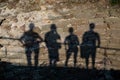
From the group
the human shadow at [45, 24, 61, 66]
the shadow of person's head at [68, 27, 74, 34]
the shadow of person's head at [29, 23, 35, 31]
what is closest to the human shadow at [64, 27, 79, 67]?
the shadow of person's head at [68, 27, 74, 34]

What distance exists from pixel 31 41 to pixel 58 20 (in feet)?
5.13

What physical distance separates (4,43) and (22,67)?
155cm

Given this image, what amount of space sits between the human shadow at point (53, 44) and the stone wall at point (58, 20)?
0.56ft

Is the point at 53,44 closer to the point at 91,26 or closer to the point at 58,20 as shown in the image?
the point at 58,20

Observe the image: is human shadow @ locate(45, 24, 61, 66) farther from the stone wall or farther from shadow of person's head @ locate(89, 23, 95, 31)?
shadow of person's head @ locate(89, 23, 95, 31)

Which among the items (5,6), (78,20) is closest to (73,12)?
(78,20)

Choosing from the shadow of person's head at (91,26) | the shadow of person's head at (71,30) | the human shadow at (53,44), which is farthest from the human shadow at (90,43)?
the human shadow at (53,44)

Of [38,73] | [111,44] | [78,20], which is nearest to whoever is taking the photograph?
[38,73]

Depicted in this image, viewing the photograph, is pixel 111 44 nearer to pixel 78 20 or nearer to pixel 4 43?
pixel 78 20

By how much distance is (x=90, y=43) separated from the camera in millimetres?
11688

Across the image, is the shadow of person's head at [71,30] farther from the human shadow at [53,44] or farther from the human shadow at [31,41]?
the human shadow at [31,41]

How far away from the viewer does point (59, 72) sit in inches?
419

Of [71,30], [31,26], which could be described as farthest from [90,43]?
[31,26]

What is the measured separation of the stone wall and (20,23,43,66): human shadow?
169mm
